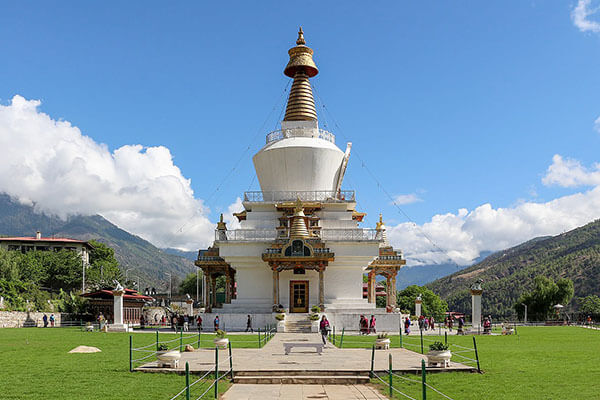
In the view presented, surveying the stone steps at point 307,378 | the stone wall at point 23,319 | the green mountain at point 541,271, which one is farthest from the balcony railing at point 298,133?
the green mountain at point 541,271

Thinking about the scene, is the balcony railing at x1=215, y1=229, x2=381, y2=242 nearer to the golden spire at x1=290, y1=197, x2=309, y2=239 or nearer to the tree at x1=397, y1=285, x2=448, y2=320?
the golden spire at x1=290, y1=197, x2=309, y2=239

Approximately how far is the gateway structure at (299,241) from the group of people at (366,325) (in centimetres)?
257

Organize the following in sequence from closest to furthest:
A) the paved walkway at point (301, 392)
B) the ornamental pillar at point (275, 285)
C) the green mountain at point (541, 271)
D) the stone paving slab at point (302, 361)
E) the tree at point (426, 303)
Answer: the paved walkway at point (301, 392) < the stone paving slab at point (302, 361) < the ornamental pillar at point (275, 285) < the tree at point (426, 303) < the green mountain at point (541, 271)

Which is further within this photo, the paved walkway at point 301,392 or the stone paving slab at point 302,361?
the stone paving slab at point 302,361

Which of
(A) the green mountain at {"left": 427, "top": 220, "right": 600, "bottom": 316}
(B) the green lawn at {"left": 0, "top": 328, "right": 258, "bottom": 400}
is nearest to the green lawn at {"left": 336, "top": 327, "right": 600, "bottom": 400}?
(B) the green lawn at {"left": 0, "top": 328, "right": 258, "bottom": 400}

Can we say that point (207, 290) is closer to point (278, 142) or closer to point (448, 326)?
point (278, 142)

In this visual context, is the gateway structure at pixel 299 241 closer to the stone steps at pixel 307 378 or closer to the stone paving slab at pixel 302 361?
the stone paving slab at pixel 302 361

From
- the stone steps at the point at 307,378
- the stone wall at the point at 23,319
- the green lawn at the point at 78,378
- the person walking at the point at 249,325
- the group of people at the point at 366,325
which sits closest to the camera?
the green lawn at the point at 78,378

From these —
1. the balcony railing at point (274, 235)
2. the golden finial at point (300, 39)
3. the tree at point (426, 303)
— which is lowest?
the tree at point (426, 303)

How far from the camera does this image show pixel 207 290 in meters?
49.6

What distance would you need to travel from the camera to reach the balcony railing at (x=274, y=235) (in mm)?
44375

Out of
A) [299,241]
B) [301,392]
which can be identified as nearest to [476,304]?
[299,241]

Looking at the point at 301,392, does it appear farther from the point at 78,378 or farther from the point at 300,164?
the point at 300,164

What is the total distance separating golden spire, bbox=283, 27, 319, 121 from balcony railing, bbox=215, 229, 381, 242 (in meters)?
12.3
